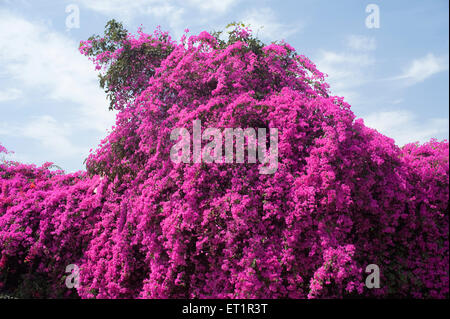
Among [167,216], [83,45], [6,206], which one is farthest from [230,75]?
[6,206]

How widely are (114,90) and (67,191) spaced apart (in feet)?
8.58

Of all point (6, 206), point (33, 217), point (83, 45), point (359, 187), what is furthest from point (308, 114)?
point (6, 206)

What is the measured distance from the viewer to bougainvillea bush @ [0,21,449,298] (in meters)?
5.53

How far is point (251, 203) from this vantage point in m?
5.69

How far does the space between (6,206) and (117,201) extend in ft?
13.2

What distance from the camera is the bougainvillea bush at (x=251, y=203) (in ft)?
18.1

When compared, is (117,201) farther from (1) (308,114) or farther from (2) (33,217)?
(1) (308,114)

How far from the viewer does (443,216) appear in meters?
5.98

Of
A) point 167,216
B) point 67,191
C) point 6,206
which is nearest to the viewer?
point 167,216

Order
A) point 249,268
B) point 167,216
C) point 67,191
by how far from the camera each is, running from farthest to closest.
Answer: point 67,191 → point 167,216 → point 249,268

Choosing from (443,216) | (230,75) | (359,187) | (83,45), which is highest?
(83,45)

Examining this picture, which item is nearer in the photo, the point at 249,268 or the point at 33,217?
the point at 249,268

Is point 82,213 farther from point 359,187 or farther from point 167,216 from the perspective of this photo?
point 359,187

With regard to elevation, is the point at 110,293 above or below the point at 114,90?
below
